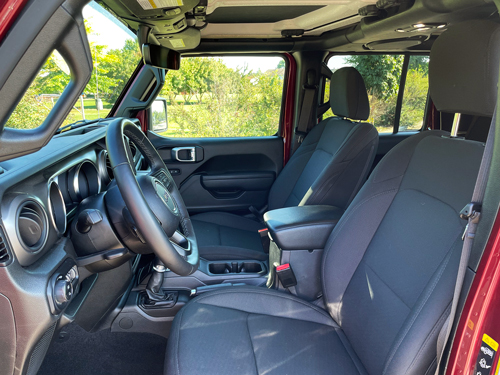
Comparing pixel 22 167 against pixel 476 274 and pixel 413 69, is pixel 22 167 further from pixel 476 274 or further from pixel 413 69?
pixel 413 69

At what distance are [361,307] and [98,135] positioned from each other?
1.25m

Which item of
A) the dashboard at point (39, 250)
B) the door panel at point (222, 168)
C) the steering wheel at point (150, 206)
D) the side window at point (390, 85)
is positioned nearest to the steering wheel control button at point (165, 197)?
the steering wheel at point (150, 206)

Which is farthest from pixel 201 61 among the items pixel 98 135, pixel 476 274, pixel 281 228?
pixel 476 274

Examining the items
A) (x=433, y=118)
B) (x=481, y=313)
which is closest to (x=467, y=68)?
(x=481, y=313)

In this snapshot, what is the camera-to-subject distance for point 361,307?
1294 mm

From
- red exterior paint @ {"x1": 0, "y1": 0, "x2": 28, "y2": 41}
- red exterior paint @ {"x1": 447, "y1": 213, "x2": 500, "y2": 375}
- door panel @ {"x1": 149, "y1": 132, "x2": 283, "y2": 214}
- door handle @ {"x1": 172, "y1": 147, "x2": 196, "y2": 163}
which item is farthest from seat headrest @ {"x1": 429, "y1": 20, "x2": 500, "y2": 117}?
door handle @ {"x1": 172, "y1": 147, "x2": 196, "y2": 163}

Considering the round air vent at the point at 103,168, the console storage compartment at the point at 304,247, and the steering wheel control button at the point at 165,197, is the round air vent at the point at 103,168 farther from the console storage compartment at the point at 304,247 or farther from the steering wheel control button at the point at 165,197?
→ the console storage compartment at the point at 304,247

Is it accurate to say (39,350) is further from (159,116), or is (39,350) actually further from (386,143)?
(386,143)

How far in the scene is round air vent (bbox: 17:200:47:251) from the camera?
0.95 metres

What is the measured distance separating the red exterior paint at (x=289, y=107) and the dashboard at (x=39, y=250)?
190 centimetres

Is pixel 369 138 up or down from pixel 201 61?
down

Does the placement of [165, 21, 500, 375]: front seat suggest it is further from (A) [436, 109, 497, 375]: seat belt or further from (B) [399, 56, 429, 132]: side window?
(B) [399, 56, 429, 132]: side window

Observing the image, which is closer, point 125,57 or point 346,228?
point 346,228

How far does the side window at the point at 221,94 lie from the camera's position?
9.04 ft
